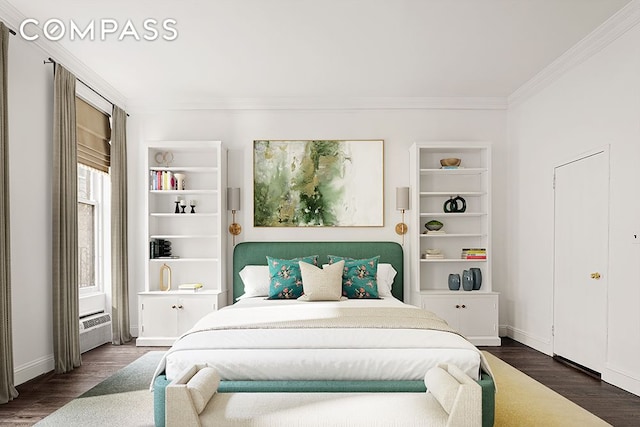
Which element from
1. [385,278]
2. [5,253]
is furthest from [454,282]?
[5,253]

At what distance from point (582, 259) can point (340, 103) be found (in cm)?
312

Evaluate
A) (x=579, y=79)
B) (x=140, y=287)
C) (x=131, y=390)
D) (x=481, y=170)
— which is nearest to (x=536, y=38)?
(x=579, y=79)

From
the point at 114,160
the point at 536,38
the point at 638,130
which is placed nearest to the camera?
the point at 638,130

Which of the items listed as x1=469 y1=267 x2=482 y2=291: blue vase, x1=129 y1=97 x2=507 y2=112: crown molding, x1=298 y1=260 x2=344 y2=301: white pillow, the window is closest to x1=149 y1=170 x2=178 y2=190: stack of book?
the window

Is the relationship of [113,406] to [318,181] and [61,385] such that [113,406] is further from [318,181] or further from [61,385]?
[318,181]

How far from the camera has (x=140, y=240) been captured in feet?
20.8

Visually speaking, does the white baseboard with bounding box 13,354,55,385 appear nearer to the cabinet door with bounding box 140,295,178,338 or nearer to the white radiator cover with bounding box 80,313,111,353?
the white radiator cover with bounding box 80,313,111,353

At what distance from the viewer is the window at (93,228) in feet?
18.9

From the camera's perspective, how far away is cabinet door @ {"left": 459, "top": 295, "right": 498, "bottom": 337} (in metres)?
5.85

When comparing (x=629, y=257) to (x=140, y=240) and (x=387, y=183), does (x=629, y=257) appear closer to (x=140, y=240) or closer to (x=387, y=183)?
(x=387, y=183)

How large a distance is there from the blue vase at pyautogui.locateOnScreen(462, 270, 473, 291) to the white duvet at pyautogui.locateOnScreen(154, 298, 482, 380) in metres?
2.67

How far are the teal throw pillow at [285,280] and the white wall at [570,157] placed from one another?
2.54 m

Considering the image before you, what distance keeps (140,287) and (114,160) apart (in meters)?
1.52

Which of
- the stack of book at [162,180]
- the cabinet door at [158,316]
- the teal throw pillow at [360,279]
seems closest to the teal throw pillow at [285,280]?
the teal throw pillow at [360,279]
